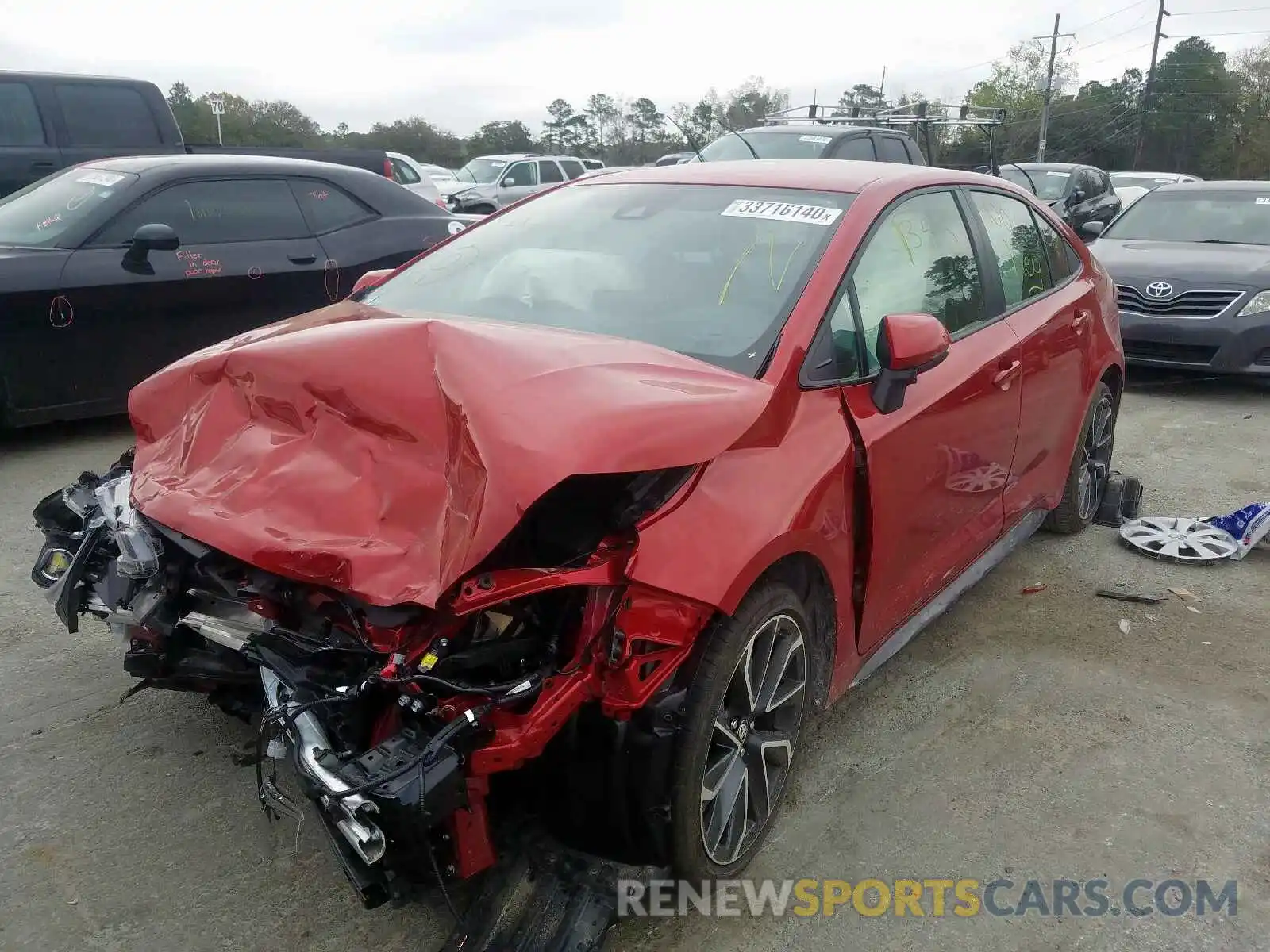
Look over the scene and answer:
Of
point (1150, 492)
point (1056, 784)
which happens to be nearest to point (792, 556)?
point (1056, 784)

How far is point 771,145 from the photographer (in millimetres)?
9836

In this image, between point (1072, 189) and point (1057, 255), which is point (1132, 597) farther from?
point (1072, 189)

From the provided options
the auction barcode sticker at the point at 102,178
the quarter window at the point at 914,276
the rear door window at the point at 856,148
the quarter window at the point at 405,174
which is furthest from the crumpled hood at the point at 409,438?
the quarter window at the point at 405,174

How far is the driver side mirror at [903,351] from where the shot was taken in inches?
107

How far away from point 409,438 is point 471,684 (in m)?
0.58

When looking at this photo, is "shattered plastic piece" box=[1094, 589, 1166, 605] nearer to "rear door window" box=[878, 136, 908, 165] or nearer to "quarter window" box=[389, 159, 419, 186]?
"rear door window" box=[878, 136, 908, 165]

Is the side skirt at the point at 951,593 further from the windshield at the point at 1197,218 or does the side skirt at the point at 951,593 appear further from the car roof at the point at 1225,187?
the car roof at the point at 1225,187

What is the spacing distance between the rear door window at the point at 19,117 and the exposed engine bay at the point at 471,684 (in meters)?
8.32

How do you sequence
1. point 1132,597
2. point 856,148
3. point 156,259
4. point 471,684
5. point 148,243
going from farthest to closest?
1. point 856,148
2. point 156,259
3. point 148,243
4. point 1132,597
5. point 471,684

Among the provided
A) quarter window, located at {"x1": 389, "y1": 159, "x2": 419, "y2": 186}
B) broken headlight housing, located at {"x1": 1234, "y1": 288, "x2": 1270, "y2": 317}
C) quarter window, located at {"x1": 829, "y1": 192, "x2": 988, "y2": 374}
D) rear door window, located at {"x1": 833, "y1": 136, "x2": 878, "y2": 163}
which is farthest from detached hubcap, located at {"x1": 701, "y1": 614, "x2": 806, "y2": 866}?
quarter window, located at {"x1": 389, "y1": 159, "x2": 419, "y2": 186}

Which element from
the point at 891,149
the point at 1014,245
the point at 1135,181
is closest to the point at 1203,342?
the point at 891,149

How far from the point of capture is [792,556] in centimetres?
255

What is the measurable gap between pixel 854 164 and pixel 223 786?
2.88 m

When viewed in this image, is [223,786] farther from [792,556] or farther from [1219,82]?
[1219,82]
